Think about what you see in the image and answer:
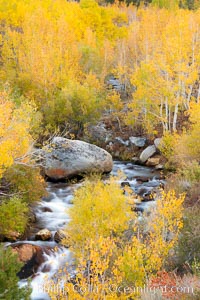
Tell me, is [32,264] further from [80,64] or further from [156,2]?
[156,2]

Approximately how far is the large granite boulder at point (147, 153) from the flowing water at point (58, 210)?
2.73ft

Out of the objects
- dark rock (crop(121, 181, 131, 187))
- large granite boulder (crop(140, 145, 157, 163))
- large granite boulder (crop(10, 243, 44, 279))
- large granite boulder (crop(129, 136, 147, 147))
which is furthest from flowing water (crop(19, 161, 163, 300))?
large granite boulder (crop(129, 136, 147, 147))

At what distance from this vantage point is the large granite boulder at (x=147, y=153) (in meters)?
28.7

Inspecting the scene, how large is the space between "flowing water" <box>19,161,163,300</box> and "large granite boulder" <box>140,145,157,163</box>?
2.73ft

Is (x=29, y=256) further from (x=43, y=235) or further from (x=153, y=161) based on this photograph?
(x=153, y=161)

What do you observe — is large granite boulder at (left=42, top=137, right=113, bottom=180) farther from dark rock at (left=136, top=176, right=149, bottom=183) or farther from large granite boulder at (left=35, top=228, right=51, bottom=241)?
large granite boulder at (left=35, top=228, right=51, bottom=241)

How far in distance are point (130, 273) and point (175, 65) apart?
20598mm

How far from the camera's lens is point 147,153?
94.6ft

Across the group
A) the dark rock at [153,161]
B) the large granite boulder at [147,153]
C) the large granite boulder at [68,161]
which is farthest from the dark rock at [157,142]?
the large granite boulder at [68,161]

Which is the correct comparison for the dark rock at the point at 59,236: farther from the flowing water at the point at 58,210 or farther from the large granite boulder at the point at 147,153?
the large granite boulder at the point at 147,153

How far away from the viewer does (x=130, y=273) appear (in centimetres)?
998

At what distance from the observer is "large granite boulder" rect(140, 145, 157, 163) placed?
2868 centimetres

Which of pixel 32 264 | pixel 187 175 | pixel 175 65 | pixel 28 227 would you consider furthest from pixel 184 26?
pixel 32 264

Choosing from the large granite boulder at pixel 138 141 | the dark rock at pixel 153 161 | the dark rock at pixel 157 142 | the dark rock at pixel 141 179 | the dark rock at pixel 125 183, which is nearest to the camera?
the dark rock at pixel 125 183
